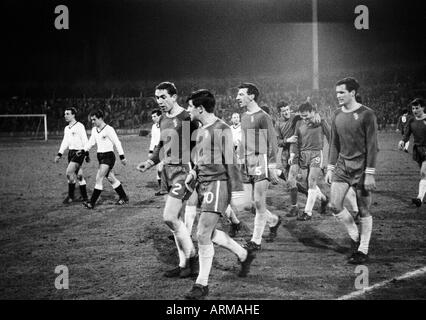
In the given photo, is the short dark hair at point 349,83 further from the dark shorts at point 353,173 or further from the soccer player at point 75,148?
the soccer player at point 75,148

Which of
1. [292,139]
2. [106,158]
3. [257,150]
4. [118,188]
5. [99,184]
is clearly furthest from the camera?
[118,188]

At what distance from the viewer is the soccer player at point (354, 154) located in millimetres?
6043

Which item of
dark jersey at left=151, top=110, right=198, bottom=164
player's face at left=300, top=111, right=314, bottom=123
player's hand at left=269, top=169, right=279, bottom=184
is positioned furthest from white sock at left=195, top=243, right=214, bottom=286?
player's face at left=300, top=111, right=314, bottom=123

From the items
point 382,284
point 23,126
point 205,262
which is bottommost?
point 382,284

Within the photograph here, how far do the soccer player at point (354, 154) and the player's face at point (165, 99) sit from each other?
7.23ft

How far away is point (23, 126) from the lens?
3409 cm

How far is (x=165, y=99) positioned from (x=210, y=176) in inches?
52.0

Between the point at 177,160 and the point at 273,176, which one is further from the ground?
the point at 177,160

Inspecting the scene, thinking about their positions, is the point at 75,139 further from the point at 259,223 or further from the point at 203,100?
the point at 203,100

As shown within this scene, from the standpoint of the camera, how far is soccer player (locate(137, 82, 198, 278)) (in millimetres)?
5883

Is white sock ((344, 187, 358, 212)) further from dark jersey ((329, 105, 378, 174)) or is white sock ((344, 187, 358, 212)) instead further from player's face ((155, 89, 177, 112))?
player's face ((155, 89, 177, 112))

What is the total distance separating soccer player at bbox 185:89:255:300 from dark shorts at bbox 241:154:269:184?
1535 millimetres

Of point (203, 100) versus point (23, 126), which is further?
point (23, 126)

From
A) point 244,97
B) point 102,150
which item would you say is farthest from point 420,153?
point 102,150
